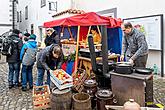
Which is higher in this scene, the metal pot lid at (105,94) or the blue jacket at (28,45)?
the blue jacket at (28,45)

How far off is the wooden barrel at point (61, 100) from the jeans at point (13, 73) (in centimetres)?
239

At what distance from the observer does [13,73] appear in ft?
20.7

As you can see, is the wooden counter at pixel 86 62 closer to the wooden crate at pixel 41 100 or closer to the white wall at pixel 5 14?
the wooden crate at pixel 41 100

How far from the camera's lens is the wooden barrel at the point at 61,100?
4.09m

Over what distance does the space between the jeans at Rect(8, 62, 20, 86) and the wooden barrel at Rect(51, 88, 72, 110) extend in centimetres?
239

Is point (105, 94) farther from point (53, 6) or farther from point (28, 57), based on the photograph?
point (53, 6)

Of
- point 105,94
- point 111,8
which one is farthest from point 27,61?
point 111,8

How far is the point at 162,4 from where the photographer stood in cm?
743

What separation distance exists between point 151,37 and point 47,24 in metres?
4.05

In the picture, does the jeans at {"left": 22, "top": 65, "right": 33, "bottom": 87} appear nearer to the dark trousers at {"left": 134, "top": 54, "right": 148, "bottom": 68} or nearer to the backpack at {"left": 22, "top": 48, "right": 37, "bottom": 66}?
the backpack at {"left": 22, "top": 48, "right": 37, "bottom": 66}

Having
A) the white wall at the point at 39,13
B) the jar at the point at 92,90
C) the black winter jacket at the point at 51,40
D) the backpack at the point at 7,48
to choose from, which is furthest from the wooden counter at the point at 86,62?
the white wall at the point at 39,13

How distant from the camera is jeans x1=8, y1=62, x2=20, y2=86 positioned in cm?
610

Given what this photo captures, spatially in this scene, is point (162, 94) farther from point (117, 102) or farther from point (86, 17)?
point (86, 17)

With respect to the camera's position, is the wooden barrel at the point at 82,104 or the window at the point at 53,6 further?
the window at the point at 53,6
